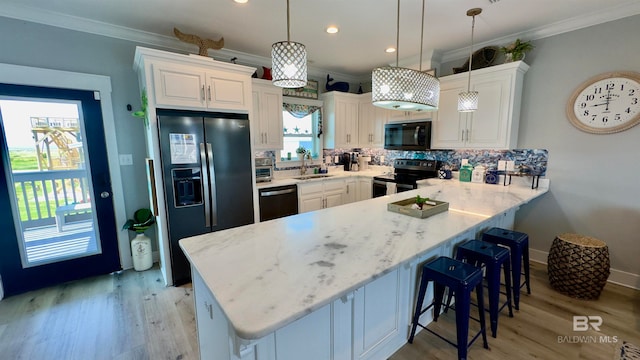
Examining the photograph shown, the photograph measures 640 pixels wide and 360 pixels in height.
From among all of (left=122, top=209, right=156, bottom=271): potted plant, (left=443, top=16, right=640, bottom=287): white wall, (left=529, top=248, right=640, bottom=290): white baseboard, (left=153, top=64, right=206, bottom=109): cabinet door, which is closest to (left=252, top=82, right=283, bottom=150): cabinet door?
(left=153, top=64, right=206, bottom=109): cabinet door

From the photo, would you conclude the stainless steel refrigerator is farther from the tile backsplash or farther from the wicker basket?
the wicker basket

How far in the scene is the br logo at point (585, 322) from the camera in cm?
207

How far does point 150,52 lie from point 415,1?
2403 millimetres

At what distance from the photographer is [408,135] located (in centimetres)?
389

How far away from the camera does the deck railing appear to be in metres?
2.58

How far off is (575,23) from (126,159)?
4971 millimetres

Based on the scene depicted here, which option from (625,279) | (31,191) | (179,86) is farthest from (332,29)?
(625,279)

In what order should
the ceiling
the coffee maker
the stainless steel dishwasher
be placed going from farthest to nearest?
the coffee maker < the stainless steel dishwasher < the ceiling

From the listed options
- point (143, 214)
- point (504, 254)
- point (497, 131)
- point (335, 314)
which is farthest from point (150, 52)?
point (497, 131)

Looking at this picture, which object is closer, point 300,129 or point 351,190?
point 351,190

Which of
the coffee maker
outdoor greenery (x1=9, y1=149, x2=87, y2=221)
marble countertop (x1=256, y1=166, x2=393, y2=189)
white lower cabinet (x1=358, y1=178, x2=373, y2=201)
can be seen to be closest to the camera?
outdoor greenery (x1=9, y1=149, x2=87, y2=221)

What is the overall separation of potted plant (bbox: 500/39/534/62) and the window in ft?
8.59

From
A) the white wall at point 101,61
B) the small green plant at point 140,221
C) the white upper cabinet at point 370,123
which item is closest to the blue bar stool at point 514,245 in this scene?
the white upper cabinet at point 370,123

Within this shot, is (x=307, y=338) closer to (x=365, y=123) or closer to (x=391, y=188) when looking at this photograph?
(x=391, y=188)
